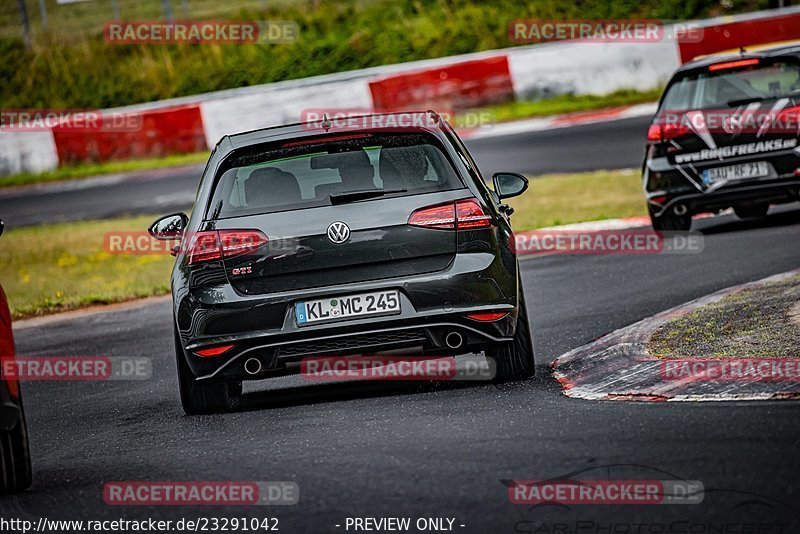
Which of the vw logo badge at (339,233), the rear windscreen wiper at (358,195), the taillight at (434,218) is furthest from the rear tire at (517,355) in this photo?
the vw logo badge at (339,233)

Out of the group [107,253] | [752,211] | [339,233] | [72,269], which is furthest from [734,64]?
[107,253]

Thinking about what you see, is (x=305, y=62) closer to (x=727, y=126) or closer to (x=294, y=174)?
(x=727, y=126)

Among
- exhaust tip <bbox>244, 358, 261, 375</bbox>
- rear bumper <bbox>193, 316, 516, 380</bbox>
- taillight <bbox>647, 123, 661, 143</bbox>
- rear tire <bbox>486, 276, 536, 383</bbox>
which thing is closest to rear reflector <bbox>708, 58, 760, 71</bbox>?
taillight <bbox>647, 123, 661, 143</bbox>

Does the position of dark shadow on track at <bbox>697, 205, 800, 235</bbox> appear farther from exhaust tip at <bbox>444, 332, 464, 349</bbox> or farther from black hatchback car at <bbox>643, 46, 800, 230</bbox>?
exhaust tip at <bbox>444, 332, 464, 349</bbox>

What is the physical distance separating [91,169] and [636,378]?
74.6ft

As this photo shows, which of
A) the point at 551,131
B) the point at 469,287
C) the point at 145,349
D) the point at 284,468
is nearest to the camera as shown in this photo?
the point at 284,468

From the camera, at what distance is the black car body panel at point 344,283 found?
7.90 m

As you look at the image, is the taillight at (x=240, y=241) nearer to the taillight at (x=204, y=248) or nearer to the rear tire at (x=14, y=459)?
the taillight at (x=204, y=248)

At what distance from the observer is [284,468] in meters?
6.61

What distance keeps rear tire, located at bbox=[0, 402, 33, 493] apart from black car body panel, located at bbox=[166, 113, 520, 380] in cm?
139

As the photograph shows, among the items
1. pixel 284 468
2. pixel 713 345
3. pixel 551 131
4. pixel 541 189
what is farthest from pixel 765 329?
pixel 551 131

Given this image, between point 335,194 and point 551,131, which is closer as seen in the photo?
point 335,194

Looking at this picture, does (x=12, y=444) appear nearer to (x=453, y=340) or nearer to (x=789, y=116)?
(x=453, y=340)

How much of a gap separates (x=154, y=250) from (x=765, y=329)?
44.4 feet
